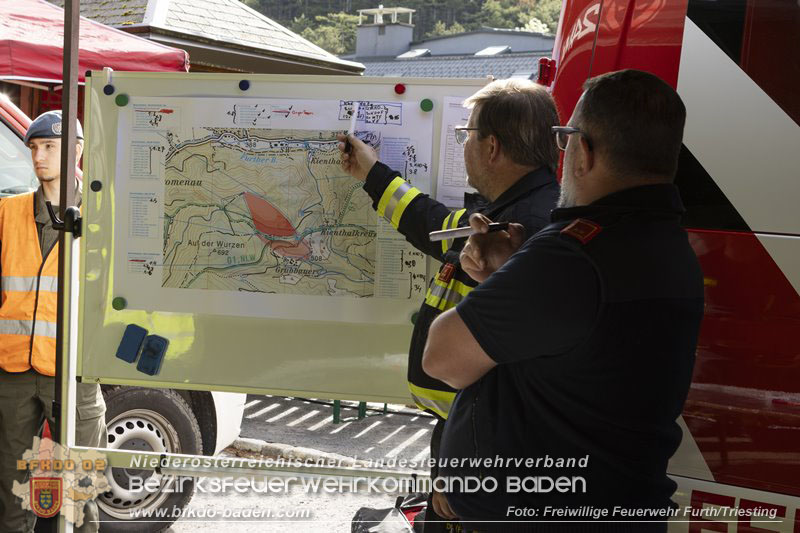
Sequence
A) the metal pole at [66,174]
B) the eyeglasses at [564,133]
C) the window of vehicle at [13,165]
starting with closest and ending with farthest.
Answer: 1. the eyeglasses at [564,133]
2. the metal pole at [66,174]
3. the window of vehicle at [13,165]

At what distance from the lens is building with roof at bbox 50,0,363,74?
10.9m

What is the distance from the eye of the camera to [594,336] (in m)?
1.71

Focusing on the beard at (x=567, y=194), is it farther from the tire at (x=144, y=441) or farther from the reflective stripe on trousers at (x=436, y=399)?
the tire at (x=144, y=441)

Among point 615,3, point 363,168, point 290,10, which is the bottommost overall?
point 363,168

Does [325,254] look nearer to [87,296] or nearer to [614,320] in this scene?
[87,296]

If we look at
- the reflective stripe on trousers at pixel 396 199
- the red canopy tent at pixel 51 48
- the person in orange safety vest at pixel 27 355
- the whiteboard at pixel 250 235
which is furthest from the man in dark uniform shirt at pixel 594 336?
the red canopy tent at pixel 51 48

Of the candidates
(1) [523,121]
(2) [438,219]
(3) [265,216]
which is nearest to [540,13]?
(3) [265,216]

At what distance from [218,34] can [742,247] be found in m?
10.4

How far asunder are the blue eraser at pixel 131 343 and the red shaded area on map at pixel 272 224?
62 cm

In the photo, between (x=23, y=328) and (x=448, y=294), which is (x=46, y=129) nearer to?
(x=23, y=328)

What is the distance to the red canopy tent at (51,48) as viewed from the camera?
678 centimetres

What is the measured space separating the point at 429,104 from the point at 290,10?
46.2 metres

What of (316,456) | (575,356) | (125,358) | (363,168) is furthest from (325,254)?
(316,456)

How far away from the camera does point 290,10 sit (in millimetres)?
46719
